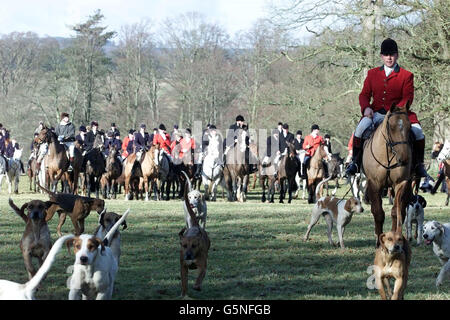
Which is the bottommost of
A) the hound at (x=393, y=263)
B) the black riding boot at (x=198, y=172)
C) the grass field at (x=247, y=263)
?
the grass field at (x=247, y=263)

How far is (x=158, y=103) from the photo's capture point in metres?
47.8

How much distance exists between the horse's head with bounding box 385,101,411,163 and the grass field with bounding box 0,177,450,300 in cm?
133

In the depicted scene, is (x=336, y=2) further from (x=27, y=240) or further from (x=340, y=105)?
(x=27, y=240)

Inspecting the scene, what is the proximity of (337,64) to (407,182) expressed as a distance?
19.1m

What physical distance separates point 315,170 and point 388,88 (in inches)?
451

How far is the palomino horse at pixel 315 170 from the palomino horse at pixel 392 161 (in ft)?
38.0

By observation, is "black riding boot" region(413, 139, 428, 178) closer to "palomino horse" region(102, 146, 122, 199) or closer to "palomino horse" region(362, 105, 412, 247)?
"palomino horse" region(362, 105, 412, 247)

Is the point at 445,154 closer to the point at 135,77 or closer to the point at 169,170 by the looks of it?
the point at 169,170

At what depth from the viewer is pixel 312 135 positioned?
923 inches

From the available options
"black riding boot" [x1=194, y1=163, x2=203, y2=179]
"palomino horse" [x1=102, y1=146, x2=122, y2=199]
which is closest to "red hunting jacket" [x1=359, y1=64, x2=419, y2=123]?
"palomino horse" [x1=102, y1=146, x2=122, y2=199]

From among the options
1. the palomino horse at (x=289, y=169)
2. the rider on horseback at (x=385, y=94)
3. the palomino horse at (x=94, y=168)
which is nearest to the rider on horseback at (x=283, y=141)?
the palomino horse at (x=289, y=169)

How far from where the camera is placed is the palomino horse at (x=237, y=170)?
2162 centimetres

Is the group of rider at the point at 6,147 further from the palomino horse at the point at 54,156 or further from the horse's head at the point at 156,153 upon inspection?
the palomino horse at the point at 54,156

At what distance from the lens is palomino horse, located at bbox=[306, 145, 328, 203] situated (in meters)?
21.0
